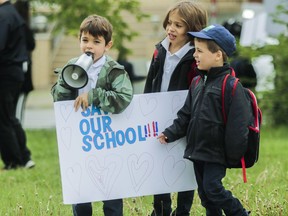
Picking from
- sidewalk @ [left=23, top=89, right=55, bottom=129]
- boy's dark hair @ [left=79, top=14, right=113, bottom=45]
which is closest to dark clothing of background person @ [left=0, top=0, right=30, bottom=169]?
boy's dark hair @ [left=79, top=14, right=113, bottom=45]

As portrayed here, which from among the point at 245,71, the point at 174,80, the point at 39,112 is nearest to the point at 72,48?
the point at 39,112

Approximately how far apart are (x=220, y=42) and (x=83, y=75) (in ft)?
3.00

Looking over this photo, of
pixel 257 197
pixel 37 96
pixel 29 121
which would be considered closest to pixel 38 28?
pixel 37 96

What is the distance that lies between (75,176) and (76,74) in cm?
71

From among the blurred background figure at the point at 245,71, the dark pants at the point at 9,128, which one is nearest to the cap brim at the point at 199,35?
the dark pants at the point at 9,128

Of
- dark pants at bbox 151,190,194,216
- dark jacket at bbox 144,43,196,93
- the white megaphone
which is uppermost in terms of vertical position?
the white megaphone

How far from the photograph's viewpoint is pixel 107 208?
5.82 m

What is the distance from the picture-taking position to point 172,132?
19.0ft

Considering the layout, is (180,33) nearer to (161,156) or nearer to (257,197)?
(161,156)

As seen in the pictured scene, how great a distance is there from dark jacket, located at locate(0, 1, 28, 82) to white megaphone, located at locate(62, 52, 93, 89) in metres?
3.86

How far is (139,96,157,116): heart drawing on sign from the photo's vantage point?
589 centimetres

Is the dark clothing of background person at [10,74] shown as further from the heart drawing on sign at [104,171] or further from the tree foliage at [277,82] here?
the tree foliage at [277,82]

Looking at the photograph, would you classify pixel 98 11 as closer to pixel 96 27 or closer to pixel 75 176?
pixel 96 27

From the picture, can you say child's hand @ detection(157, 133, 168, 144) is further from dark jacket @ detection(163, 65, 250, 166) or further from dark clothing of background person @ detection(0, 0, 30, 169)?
dark clothing of background person @ detection(0, 0, 30, 169)
